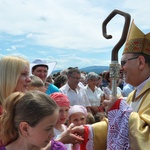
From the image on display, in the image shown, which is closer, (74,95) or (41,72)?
(41,72)

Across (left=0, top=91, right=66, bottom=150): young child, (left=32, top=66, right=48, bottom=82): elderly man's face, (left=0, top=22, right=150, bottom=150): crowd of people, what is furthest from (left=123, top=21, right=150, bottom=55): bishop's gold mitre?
(left=32, top=66, right=48, bottom=82): elderly man's face

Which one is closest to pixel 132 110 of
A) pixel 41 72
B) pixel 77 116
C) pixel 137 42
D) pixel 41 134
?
pixel 137 42

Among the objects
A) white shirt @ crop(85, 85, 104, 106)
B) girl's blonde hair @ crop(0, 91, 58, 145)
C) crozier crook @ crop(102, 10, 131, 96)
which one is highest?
crozier crook @ crop(102, 10, 131, 96)

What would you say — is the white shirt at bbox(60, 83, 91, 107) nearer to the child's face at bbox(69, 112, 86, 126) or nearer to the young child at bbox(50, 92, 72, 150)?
the child's face at bbox(69, 112, 86, 126)

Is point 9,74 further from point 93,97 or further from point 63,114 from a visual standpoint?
point 93,97

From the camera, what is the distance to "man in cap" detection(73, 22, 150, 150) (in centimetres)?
196

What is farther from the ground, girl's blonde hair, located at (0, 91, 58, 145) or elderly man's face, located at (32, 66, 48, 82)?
elderly man's face, located at (32, 66, 48, 82)

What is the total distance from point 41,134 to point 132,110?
80 centimetres

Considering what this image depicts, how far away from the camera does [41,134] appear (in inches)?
65.5

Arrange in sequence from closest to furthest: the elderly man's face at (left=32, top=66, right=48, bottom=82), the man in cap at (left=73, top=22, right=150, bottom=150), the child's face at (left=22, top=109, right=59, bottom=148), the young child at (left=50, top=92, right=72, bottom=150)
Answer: the child's face at (left=22, top=109, right=59, bottom=148)
the man in cap at (left=73, top=22, right=150, bottom=150)
the young child at (left=50, top=92, right=72, bottom=150)
the elderly man's face at (left=32, top=66, right=48, bottom=82)

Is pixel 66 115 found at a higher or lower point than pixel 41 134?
lower

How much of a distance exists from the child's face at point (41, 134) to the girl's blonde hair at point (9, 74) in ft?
2.01

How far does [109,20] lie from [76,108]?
1386mm

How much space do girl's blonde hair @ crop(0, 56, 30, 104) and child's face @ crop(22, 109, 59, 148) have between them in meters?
0.61
